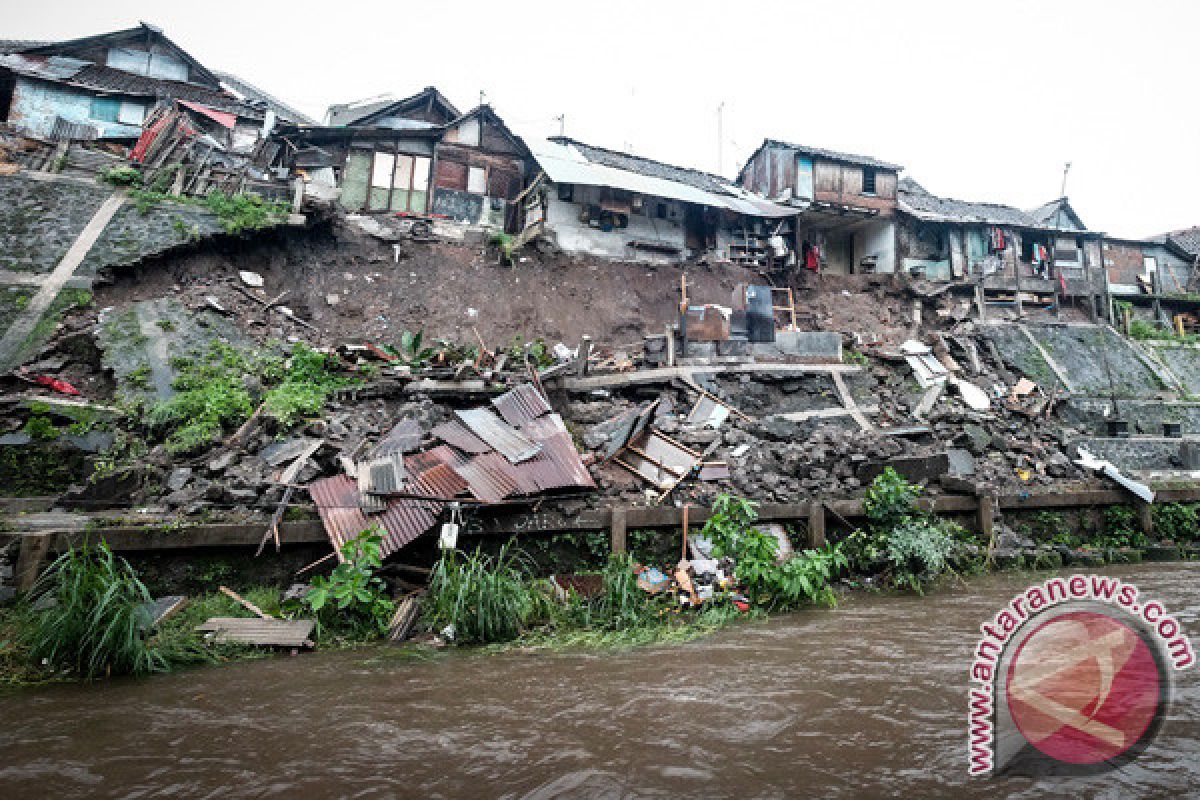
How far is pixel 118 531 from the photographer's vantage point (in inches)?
251

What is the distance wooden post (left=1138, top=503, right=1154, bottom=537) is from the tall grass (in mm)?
16114

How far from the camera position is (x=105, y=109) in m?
20.9

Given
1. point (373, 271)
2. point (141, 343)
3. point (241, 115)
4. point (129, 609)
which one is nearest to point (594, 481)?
point (129, 609)

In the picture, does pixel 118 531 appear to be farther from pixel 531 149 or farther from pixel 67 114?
pixel 67 114

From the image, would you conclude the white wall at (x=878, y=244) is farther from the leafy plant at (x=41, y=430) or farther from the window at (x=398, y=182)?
the leafy plant at (x=41, y=430)

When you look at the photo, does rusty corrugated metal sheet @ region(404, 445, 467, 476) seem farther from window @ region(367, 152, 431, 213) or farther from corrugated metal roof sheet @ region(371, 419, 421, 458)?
window @ region(367, 152, 431, 213)

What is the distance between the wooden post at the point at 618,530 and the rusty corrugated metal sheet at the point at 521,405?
2428 millimetres

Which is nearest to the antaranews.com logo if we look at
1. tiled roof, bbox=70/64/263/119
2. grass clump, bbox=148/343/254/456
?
grass clump, bbox=148/343/254/456

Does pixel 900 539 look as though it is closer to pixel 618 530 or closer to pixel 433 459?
pixel 618 530

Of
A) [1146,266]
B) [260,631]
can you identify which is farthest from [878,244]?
[260,631]

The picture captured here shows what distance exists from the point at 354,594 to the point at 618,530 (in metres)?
3.58

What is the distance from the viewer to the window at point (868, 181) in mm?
23141

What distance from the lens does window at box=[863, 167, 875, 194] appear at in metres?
23.1

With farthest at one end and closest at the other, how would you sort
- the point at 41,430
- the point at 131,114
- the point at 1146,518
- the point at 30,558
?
the point at 131,114
the point at 1146,518
the point at 41,430
the point at 30,558
